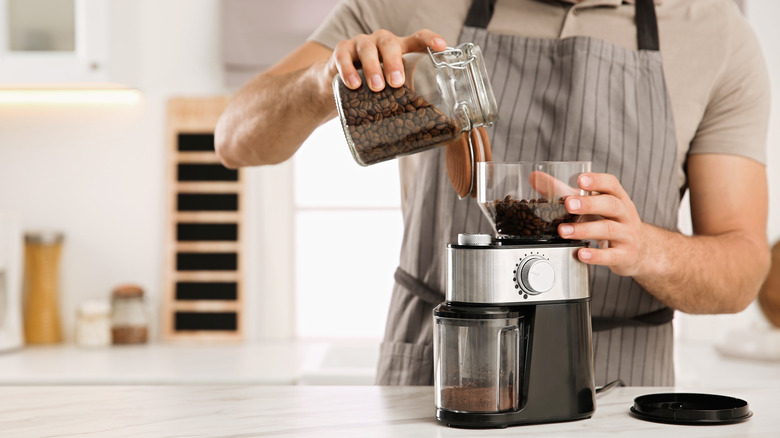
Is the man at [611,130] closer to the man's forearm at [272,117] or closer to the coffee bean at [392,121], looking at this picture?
the man's forearm at [272,117]

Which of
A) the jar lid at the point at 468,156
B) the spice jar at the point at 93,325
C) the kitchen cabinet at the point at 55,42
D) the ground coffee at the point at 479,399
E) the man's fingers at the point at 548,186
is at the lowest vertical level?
the spice jar at the point at 93,325

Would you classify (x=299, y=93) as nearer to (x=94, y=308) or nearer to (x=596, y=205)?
(x=596, y=205)

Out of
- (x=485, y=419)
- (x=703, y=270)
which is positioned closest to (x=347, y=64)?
(x=485, y=419)

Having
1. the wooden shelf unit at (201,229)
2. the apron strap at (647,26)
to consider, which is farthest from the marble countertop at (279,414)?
the wooden shelf unit at (201,229)

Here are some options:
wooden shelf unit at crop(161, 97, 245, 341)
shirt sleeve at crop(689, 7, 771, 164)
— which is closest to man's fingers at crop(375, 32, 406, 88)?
shirt sleeve at crop(689, 7, 771, 164)

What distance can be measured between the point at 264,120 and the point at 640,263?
0.57 meters

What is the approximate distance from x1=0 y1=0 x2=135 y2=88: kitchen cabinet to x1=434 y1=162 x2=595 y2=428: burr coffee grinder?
1722 mm

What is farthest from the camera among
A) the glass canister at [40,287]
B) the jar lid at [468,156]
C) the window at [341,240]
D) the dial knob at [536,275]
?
the window at [341,240]

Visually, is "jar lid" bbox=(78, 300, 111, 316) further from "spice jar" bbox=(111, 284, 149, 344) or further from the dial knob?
the dial knob

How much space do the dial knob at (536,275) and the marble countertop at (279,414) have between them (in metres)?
0.15

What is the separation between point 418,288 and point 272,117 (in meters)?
0.34

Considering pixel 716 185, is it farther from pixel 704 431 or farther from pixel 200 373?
pixel 200 373

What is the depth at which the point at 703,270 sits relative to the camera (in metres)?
1.18

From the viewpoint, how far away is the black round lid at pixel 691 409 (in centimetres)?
87
